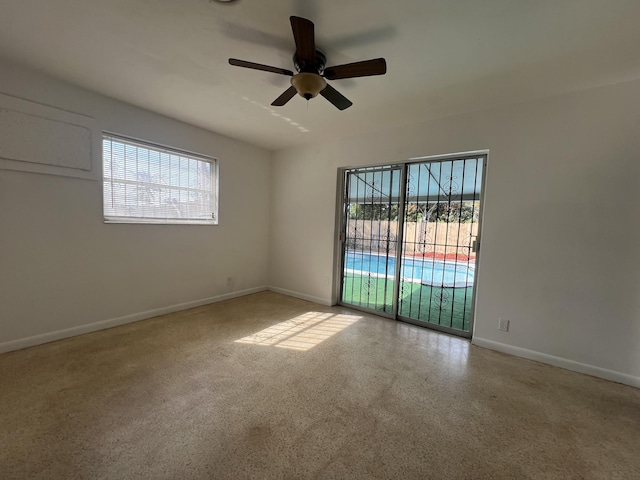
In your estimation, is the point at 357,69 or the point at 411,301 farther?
the point at 411,301

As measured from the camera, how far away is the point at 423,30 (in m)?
1.65

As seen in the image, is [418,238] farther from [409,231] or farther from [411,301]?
[411,301]

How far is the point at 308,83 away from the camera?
71.4 inches

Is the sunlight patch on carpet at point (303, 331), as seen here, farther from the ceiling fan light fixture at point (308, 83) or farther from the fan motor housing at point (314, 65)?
the fan motor housing at point (314, 65)

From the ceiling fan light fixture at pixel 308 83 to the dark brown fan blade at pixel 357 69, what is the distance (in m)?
0.07

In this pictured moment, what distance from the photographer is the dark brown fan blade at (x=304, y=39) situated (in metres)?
1.41

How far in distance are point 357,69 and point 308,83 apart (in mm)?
341

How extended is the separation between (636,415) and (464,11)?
2872 millimetres

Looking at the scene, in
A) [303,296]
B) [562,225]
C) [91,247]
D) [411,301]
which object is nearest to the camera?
[562,225]

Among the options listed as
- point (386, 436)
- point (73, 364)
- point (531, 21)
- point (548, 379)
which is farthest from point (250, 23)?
point (548, 379)

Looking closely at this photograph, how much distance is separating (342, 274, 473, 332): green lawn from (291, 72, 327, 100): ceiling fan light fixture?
8.38ft

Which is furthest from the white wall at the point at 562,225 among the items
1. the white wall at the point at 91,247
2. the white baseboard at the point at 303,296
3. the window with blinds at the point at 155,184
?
the white wall at the point at 91,247

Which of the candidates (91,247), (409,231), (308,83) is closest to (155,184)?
(91,247)

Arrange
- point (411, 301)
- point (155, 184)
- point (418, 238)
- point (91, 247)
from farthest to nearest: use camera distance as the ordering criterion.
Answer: point (411, 301)
point (418, 238)
point (155, 184)
point (91, 247)
